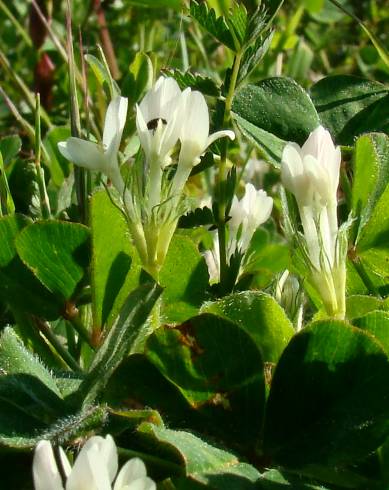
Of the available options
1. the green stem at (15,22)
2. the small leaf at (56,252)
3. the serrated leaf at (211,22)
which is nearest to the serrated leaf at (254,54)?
the serrated leaf at (211,22)

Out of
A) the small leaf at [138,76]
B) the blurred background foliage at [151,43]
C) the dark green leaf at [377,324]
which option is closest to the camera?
the dark green leaf at [377,324]

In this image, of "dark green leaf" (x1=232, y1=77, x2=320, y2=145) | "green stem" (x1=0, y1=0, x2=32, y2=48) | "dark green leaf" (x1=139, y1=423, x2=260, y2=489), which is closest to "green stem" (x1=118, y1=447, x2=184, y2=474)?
"dark green leaf" (x1=139, y1=423, x2=260, y2=489)

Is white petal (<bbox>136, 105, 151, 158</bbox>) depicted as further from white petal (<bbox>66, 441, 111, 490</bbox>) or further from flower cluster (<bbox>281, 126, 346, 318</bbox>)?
white petal (<bbox>66, 441, 111, 490</bbox>)

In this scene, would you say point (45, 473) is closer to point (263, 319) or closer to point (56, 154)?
point (263, 319)

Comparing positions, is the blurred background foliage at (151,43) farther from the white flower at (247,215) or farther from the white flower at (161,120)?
the white flower at (161,120)

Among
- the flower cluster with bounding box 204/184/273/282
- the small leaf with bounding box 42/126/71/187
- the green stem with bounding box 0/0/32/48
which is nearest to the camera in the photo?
the flower cluster with bounding box 204/184/273/282

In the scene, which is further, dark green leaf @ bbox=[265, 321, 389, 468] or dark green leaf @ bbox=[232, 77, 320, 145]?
dark green leaf @ bbox=[232, 77, 320, 145]

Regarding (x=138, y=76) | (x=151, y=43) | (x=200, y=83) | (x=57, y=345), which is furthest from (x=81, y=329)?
(x=151, y=43)
